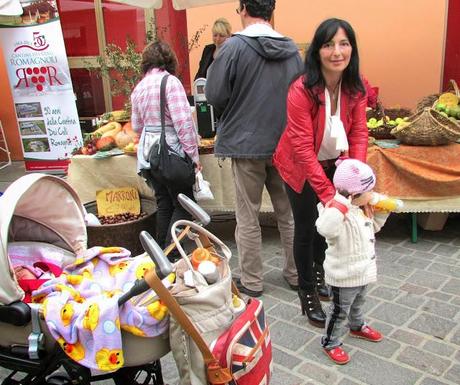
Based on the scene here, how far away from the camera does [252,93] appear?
10.2 feet

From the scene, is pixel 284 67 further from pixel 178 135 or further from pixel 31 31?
pixel 31 31

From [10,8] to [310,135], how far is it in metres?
5.42

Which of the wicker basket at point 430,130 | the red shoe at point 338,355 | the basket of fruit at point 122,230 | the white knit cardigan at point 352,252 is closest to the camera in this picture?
the white knit cardigan at point 352,252

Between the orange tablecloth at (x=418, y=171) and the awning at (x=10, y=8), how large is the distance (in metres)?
5.03

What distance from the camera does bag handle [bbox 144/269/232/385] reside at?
161 centimetres

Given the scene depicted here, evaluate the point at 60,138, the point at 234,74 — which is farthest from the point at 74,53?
the point at 234,74

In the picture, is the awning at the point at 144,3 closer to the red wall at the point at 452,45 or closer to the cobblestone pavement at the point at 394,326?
the cobblestone pavement at the point at 394,326

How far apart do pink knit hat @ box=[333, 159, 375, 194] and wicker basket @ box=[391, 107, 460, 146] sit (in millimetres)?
1825

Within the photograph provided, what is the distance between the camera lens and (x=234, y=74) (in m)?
3.08

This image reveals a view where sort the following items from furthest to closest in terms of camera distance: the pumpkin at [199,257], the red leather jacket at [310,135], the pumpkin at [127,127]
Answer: the pumpkin at [127,127]
the red leather jacket at [310,135]
the pumpkin at [199,257]

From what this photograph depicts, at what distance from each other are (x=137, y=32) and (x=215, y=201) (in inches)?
200

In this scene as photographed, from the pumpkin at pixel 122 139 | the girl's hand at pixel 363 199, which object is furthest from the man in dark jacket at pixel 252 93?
the pumpkin at pixel 122 139

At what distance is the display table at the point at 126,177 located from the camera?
4.23 m

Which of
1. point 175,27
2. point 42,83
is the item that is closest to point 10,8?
point 42,83
